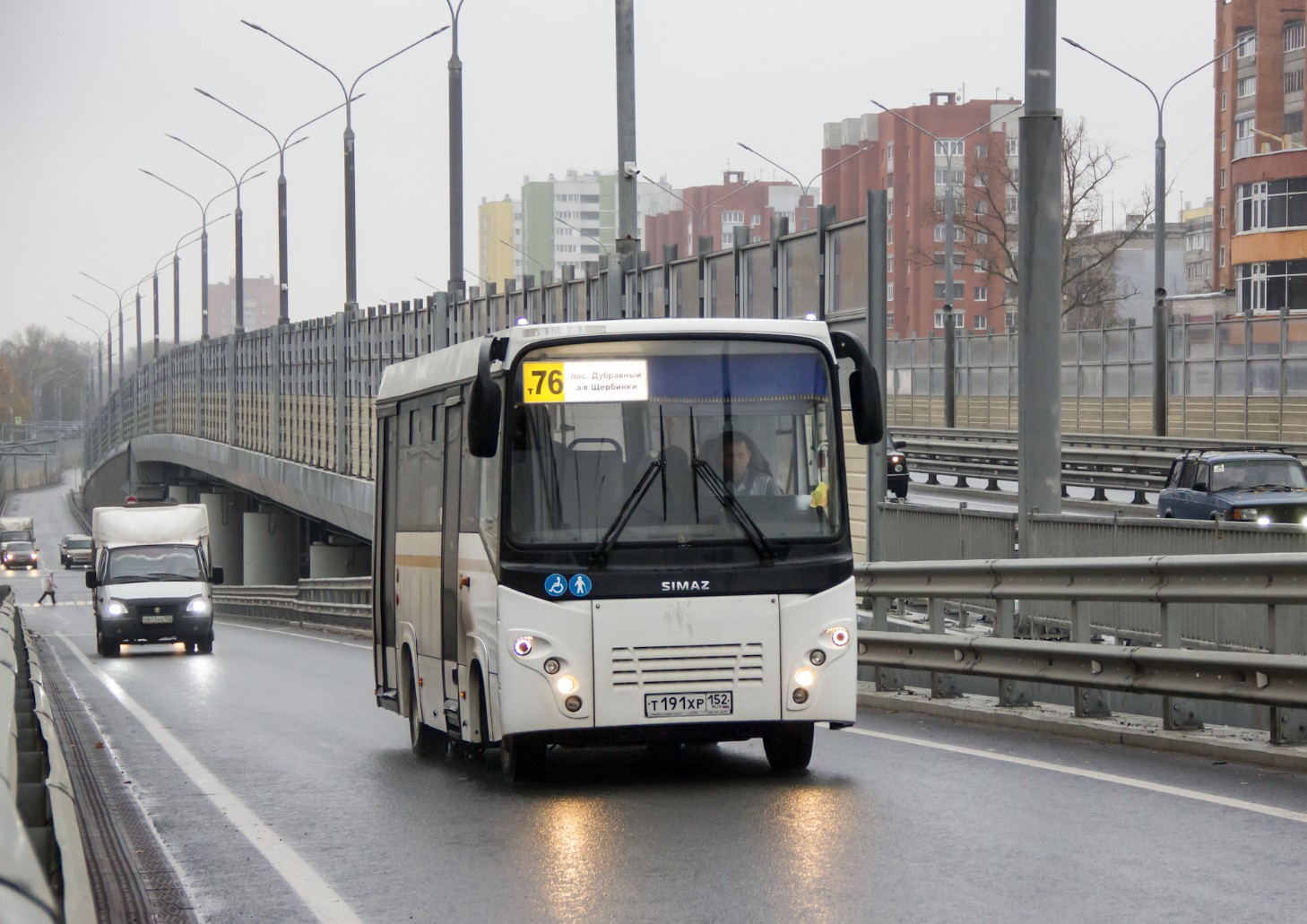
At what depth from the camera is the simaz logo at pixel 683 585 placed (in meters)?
10.4

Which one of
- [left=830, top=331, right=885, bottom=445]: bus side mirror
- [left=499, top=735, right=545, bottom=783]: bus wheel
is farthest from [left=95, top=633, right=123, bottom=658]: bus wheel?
[left=830, top=331, right=885, bottom=445]: bus side mirror

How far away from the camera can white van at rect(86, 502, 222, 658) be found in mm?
35656

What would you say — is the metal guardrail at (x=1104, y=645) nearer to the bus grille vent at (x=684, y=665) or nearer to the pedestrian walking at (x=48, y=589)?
the bus grille vent at (x=684, y=665)

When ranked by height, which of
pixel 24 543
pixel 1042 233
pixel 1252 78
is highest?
pixel 1252 78

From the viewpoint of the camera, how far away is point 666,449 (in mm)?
10594

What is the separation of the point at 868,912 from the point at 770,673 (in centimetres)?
366

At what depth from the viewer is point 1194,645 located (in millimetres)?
12266

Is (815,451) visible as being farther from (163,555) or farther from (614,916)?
(163,555)

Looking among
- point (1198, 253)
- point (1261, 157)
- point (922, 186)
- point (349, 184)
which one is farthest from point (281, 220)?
point (1198, 253)

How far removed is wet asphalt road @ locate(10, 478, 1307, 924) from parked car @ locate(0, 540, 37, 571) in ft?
332

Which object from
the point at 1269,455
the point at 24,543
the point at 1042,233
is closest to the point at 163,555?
the point at 1269,455

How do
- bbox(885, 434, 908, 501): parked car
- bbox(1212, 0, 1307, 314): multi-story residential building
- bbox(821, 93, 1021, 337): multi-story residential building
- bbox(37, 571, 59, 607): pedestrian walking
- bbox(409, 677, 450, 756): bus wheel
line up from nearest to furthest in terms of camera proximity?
1. bbox(409, 677, 450, 756): bus wheel
2. bbox(885, 434, 908, 501): parked car
3. bbox(1212, 0, 1307, 314): multi-story residential building
4. bbox(37, 571, 59, 607): pedestrian walking
5. bbox(821, 93, 1021, 337): multi-story residential building

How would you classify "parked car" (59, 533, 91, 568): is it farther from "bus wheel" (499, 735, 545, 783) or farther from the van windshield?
"bus wheel" (499, 735, 545, 783)

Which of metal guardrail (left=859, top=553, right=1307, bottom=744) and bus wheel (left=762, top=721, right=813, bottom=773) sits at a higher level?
metal guardrail (left=859, top=553, right=1307, bottom=744)
